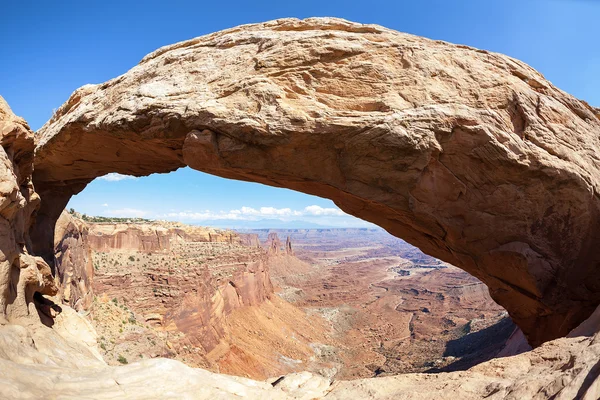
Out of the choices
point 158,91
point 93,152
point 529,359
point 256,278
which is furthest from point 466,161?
point 256,278

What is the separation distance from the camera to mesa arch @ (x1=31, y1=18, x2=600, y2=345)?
8.34 m

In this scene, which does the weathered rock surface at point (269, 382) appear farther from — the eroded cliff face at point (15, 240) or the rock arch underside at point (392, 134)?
the rock arch underside at point (392, 134)

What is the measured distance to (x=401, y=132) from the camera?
26.3ft

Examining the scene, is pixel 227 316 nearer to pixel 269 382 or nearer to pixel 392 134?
pixel 269 382

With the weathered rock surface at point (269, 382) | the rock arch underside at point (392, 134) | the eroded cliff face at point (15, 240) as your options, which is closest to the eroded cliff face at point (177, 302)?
the eroded cliff face at point (15, 240)

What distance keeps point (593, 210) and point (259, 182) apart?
8894 mm

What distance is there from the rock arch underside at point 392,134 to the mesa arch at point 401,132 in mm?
35

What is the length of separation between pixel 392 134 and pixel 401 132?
0.20 metres

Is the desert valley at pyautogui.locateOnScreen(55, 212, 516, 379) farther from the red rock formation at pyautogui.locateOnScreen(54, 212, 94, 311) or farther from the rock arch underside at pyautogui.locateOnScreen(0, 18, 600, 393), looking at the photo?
the rock arch underside at pyautogui.locateOnScreen(0, 18, 600, 393)

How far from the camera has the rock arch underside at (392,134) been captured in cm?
831

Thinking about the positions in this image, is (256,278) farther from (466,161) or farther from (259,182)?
(466,161)

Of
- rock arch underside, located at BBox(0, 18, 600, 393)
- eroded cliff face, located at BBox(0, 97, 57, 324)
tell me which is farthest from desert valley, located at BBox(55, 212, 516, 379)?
rock arch underside, located at BBox(0, 18, 600, 393)

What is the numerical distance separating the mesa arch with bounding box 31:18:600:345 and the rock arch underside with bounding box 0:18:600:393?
0.03 metres

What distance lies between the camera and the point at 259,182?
11.0m
